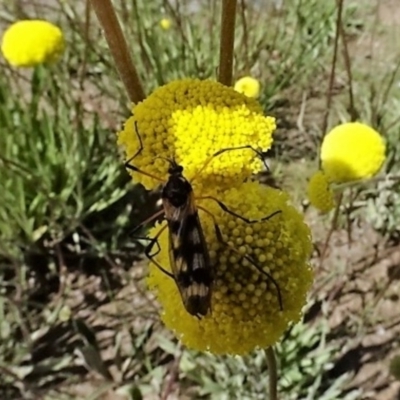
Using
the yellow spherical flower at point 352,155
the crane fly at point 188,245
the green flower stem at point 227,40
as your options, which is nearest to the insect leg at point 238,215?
the crane fly at point 188,245

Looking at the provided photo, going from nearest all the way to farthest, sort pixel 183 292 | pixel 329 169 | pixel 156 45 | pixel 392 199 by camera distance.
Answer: pixel 183 292
pixel 329 169
pixel 392 199
pixel 156 45

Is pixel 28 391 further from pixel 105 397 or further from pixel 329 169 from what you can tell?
pixel 329 169

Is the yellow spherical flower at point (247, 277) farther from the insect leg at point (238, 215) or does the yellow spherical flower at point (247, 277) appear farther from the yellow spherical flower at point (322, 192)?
the yellow spherical flower at point (322, 192)

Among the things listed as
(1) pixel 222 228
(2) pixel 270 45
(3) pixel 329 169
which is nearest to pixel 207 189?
(1) pixel 222 228

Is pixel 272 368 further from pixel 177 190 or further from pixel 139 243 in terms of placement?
pixel 139 243

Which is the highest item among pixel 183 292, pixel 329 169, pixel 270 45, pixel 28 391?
pixel 270 45

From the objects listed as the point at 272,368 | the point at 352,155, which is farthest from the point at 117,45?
the point at 352,155
